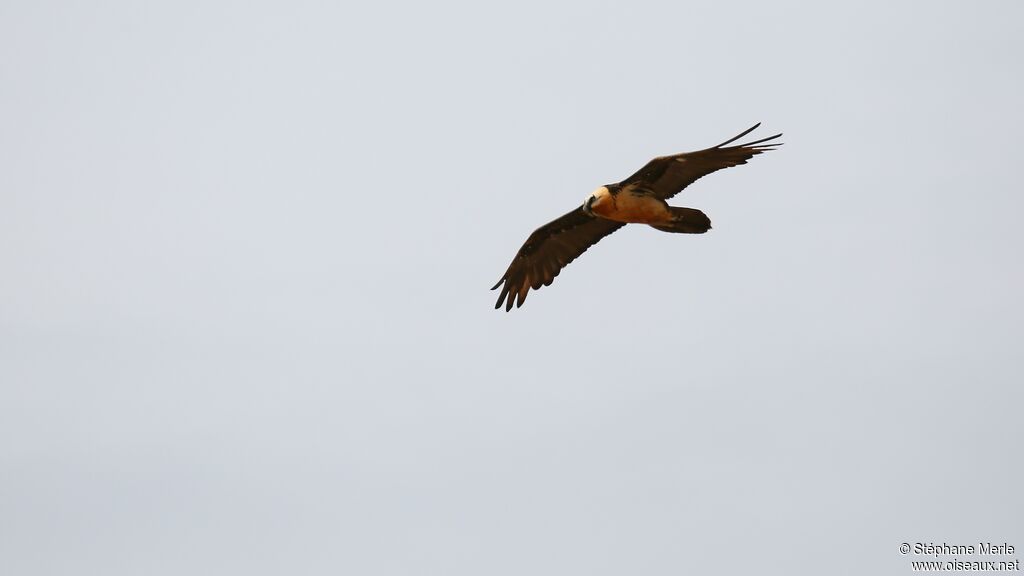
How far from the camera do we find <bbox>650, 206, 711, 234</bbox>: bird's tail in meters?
29.4

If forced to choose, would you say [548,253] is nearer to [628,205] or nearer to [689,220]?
[628,205]

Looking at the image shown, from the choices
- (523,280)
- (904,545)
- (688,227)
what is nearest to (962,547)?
(904,545)

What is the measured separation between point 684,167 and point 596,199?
5.60 ft

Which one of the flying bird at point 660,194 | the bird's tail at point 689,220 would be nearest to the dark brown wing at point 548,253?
the flying bird at point 660,194

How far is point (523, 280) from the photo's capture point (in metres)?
32.8

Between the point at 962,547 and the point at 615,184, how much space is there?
905 cm

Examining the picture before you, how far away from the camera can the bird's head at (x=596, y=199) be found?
30.1 metres

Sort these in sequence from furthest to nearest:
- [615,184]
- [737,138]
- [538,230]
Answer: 1. [538,230]
2. [615,184]
3. [737,138]

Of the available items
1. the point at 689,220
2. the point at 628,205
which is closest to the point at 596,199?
the point at 628,205

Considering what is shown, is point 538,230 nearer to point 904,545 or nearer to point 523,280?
point 523,280

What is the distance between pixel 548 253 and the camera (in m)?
32.8

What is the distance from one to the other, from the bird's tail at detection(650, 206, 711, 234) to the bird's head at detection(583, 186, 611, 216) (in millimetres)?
1296

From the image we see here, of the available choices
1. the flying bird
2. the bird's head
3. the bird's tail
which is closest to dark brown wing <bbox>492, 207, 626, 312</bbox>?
the flying bird

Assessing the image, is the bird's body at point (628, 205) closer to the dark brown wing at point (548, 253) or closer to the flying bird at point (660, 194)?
the flying bird at point (660, 194)
